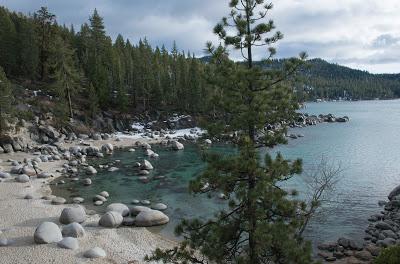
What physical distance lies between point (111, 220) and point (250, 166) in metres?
14.8

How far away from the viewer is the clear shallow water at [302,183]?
26.1 m

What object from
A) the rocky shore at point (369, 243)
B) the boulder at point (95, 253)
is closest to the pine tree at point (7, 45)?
the boulder at point (95, 253)

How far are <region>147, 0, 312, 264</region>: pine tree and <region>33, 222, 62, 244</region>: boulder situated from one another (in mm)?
10018

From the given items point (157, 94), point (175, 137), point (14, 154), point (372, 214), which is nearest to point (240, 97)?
point (372, 214)

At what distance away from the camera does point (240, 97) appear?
41.0 ft

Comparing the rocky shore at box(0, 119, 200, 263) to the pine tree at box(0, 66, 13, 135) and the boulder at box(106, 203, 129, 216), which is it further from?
the pine tree at box(0, 66, 13, 135)

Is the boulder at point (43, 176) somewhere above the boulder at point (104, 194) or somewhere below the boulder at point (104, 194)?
above

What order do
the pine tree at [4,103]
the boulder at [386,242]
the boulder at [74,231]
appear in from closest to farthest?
the boulder at [74,231], the boulder at [386,242], the pine tree at [4,103]

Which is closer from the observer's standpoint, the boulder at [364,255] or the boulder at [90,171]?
the boulder at [364,255]

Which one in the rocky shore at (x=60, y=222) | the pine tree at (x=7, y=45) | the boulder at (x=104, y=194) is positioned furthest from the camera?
the pine tree at (x=7, y=45)

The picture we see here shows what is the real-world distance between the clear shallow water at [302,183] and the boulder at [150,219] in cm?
57

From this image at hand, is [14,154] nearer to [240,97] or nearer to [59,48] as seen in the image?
[59,48]

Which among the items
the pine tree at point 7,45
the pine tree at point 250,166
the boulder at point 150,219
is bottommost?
the boulder at point 150,219

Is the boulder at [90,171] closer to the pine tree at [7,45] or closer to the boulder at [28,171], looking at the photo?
the boulder at [28,171]
